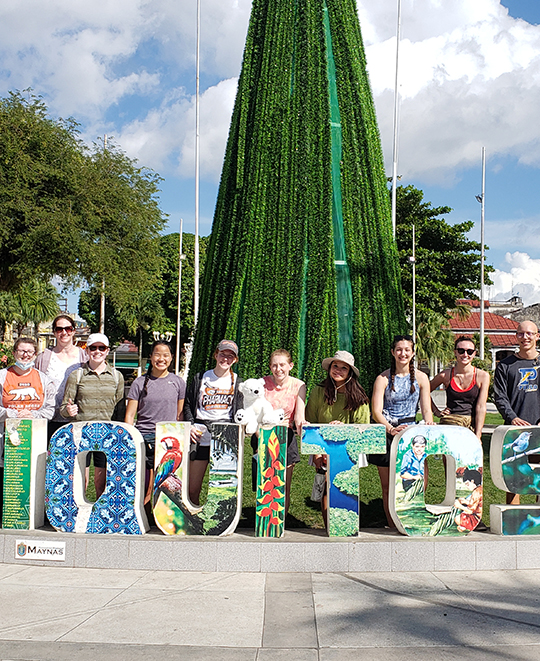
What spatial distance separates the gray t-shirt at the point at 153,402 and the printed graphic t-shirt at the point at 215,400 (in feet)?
0.99

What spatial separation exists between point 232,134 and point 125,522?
661 cm

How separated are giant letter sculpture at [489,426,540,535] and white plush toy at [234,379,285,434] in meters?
1.92

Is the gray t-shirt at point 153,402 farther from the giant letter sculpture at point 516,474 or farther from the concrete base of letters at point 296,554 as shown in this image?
the giant letter sculpture at point 516,474

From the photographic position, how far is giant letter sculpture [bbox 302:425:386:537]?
18.1 ft

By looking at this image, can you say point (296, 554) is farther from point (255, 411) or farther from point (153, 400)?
point (153, 400)

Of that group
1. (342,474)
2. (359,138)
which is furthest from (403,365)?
(359,138)

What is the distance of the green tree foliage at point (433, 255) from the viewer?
115ft

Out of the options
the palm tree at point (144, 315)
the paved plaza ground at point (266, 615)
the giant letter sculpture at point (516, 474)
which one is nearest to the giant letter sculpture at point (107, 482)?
the paved plaza ground at point (266, 615)

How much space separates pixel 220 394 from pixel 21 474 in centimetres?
186

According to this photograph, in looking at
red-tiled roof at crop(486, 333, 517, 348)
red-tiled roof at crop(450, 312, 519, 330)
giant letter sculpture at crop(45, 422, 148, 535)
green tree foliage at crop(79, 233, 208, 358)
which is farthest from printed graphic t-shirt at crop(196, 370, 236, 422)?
red-tiled roof at crop(486, 333, 517, 348)

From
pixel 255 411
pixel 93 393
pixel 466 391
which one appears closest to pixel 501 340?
pixel 466 391

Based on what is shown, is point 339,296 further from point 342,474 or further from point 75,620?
point 75,620

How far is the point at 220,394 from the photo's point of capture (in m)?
5.74

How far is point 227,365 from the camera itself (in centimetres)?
571
